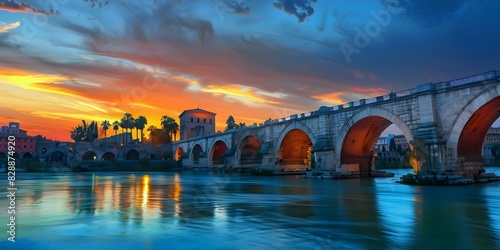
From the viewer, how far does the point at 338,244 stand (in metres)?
6.90

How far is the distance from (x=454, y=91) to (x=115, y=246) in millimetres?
23852

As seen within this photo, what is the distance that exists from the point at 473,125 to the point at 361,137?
41.0 ft

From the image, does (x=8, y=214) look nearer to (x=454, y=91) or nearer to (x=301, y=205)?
(x=301, y=205)

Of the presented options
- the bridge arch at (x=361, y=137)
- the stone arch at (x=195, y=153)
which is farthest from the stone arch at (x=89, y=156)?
the bridge arch at (x=361, y=137)

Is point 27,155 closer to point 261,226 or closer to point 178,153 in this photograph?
point 178,153

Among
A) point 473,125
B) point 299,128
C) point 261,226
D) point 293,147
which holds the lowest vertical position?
point 261,226

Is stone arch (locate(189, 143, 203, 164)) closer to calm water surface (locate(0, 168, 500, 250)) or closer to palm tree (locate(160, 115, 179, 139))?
palm tree (locate(160, 115, 179, 139))

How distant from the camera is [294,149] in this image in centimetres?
4597

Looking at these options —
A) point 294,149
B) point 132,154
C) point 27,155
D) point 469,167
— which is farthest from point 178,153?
point 469,167

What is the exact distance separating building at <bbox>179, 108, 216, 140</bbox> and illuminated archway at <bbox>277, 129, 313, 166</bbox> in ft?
195

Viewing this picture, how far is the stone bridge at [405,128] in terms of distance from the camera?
866 inches

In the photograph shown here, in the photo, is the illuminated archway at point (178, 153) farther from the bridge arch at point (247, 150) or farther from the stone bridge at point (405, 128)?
the stone bridge at point (405, 128)

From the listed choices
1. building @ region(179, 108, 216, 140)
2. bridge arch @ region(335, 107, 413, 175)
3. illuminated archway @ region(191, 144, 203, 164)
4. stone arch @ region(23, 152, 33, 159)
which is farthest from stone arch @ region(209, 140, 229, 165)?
stone arch @ region(23, 152, 33, 159)

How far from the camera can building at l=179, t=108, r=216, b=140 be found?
102 m
